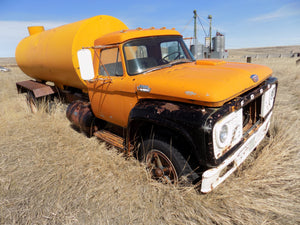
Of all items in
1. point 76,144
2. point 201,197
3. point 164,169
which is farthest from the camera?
point 76,144

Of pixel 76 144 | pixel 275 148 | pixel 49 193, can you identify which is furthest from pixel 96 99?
pixel 275 148

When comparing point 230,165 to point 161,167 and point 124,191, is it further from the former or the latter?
point 124,191

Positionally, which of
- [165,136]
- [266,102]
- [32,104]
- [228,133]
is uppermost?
[266,102]

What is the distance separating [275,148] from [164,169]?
1917 mm

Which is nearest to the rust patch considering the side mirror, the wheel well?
the wheel well

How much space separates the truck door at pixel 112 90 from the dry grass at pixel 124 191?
73cm

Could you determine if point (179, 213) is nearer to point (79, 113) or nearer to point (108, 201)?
point (108, 201)

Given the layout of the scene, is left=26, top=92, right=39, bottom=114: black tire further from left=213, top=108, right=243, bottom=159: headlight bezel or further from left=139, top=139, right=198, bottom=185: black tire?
left=213, top=108, right=243, bottom=159: headlight bezel

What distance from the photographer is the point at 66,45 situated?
4.26 meters

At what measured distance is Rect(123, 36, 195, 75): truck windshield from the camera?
2.99 m

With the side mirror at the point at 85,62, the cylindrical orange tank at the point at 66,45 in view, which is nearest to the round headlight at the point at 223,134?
the side mirror at the point at 85,62

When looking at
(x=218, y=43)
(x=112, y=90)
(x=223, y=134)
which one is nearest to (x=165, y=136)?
(x=223, y=134)

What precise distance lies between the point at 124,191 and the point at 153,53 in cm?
214

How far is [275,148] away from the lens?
10.5 feet
